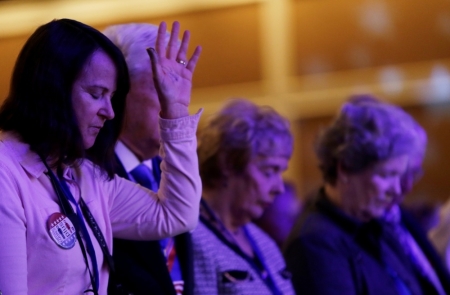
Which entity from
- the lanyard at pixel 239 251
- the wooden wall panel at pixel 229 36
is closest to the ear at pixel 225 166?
the lanyard at pixel 239 251

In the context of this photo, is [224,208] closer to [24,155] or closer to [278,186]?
[278,186]

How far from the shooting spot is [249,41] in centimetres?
624

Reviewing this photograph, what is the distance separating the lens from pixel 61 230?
170cm

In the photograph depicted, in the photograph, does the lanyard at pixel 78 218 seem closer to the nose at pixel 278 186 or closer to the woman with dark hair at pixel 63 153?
the woman with dark hair at pixel 63 153

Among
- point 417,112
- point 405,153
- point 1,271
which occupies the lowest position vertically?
point 417,112

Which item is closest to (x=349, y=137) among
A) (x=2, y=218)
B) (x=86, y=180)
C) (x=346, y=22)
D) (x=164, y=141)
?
(x=164, y=141)

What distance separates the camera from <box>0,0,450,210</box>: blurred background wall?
20.0 ft

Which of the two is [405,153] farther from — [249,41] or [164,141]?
[249,41]

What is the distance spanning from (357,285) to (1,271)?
1796 mm

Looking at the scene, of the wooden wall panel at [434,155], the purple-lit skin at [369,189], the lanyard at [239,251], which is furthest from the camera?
the wooden wall panel at [434,155]

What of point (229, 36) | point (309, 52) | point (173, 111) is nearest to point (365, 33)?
point (309, 52)

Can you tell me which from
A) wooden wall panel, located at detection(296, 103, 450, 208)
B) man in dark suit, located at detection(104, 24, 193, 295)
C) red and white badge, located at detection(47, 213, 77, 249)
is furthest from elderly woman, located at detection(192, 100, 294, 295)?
wooden wall panel, located at detection(296, 103, 450, 208)

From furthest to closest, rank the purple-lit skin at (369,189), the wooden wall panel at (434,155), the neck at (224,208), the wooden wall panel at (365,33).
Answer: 1. the wooden wall panel at (434,155)
2. the wooden wall panel at (365,33)
3. the purple-lit skin at (369,189)
4. the neck at (224,208)

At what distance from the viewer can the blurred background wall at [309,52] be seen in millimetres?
6102
